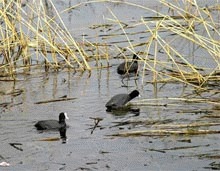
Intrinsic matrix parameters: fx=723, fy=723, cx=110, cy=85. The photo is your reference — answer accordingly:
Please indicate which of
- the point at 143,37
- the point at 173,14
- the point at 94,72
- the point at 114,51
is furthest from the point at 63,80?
the point at 173,14

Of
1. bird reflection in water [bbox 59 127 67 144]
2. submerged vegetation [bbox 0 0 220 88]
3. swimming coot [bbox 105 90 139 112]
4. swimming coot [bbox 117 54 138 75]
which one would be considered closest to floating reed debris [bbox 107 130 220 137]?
bird reflection in water [bbox 59 127 67 144]

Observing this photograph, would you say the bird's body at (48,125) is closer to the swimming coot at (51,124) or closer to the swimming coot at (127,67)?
the swimming coot at (51,124)

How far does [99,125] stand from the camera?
270 inches

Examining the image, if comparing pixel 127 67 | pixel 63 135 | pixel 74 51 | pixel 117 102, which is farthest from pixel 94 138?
pixel 74 51

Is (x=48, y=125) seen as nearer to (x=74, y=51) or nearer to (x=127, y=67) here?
(x=127, y=67)

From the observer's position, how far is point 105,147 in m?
6.16

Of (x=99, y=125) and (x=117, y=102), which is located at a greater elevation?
(x=117, y=102)

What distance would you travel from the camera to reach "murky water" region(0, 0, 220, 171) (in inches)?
229

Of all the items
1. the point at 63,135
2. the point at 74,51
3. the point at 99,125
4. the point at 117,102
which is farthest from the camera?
the point at 74,51

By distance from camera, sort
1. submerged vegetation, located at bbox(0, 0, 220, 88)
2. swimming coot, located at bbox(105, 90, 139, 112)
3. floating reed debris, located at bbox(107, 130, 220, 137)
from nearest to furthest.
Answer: floating reed debris, located at bbox(107, 130, 220, 137)
swimming coot, located at bbox(105, 90, 139, 112)
submerged vegetation, located at bbox(0, 0, 220, 88)

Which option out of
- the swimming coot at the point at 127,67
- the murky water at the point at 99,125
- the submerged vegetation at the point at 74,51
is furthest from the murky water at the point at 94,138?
the swimming coot at the point at 127,67

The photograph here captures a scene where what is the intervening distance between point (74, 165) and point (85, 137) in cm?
73

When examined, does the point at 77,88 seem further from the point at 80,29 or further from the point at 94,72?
the point at 80,29

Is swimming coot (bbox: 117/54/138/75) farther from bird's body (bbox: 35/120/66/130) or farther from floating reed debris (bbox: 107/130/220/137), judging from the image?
floating reed debris (bbox: 107/130/220/137)
